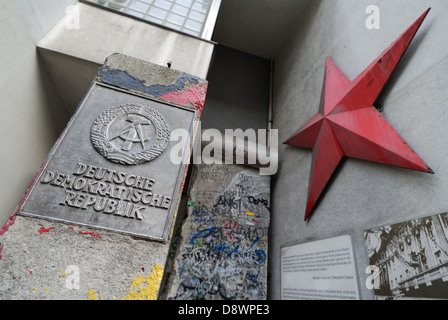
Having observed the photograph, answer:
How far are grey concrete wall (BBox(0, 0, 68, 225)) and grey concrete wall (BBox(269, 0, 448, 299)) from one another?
11.0ft

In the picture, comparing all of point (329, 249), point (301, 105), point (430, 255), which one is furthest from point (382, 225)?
point (301, 105)

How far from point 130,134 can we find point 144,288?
98 centimetres

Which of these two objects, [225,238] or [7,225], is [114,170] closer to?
[7,225]

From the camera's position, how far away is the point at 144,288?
1.15 metres

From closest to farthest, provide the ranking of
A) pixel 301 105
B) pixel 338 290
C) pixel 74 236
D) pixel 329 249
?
pixel 74 236, pixel 338 290, pixel 329 249, pixel 301 105

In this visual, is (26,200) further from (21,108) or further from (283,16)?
(283,16)

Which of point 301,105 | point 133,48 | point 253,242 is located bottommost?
point 253,242

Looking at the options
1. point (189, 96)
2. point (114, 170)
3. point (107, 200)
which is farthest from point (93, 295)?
point (189, 96)

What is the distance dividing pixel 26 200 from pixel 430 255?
8.32 ft

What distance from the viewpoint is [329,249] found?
7.41 ft

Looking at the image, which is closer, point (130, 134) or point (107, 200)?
point (107, 200)

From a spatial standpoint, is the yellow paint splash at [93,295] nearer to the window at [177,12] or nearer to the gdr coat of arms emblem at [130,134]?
the gdr coat of arms emblem at [130,134]

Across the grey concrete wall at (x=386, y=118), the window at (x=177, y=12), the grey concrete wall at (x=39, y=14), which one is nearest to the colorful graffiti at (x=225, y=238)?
the grey concrete wall at (x=386, y=118)
